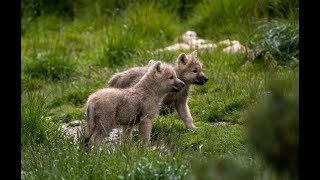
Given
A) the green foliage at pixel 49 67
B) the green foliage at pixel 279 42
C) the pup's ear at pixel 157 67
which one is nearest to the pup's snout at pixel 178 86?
the pup's ear at pixel 157 67

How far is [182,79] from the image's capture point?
33.5ft

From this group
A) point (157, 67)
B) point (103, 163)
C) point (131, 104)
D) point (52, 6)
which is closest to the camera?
point (103, 163)

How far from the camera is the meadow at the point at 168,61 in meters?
5.12

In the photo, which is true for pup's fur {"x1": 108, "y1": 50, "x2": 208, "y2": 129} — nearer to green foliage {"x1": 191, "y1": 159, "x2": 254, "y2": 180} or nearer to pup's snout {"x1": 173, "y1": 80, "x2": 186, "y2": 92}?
pup's snout {"x1": 173, "y1": 80, "x2": 186, "y2": 92}

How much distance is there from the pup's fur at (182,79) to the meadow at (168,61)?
0.62 feet

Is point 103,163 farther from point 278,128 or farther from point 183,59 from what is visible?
point 183,59

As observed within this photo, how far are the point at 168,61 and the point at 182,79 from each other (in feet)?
5.06

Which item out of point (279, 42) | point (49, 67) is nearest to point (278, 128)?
point (279, 42)

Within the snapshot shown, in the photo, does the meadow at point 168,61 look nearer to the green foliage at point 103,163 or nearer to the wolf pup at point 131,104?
the green foliage at point 103,163
